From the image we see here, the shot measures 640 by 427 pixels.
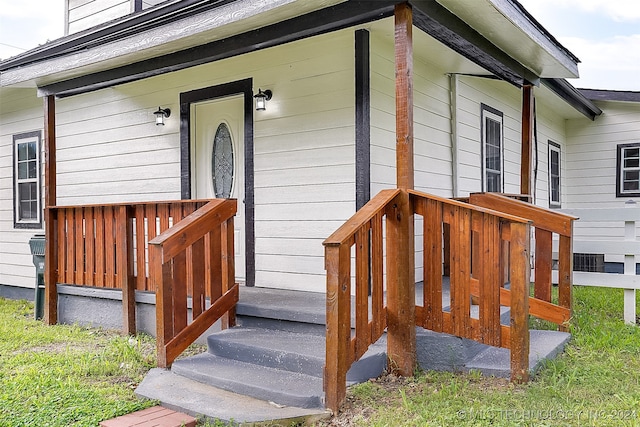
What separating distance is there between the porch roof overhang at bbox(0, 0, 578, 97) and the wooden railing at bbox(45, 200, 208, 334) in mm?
1276

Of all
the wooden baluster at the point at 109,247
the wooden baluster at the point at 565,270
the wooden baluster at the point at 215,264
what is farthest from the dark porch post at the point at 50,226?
the wooden baluster at the point at 565,270

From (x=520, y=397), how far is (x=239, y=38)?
3.19 metres

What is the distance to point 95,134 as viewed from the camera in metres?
6.65

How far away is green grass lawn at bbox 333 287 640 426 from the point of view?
2703 millimetres

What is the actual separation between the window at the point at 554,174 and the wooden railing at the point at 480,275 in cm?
639

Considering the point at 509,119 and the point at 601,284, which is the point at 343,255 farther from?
the point at 509,119

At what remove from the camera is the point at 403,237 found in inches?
132

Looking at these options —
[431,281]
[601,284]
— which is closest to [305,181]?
[431,281]

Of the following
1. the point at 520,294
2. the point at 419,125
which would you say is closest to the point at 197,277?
the point at 520,294

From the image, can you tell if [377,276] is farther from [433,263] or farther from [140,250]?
[140,250]

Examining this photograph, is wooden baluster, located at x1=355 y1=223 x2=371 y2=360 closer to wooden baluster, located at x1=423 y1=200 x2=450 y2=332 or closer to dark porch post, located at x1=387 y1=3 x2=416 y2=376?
dark porch post, located at x1=387 y1=3 x2=416 y2=376

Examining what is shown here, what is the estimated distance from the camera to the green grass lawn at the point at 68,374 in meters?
3.01

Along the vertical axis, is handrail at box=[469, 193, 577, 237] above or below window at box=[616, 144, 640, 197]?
below

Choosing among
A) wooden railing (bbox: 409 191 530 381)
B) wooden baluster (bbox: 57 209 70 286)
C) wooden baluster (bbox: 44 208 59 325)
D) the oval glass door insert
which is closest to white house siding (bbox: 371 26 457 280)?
wooden railing (bbox: 409 191 530 381)
